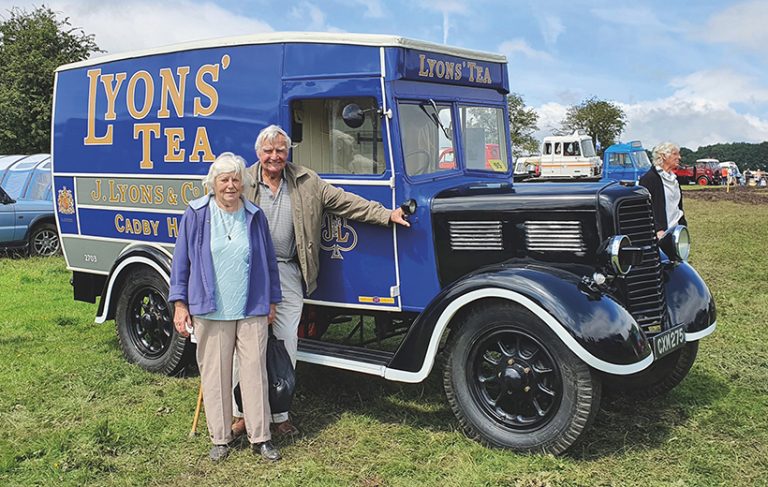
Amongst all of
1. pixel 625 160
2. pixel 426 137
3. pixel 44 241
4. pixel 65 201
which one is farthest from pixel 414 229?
pixel 625 160

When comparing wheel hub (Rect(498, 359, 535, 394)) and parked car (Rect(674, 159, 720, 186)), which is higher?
parked car (Rect(674, 159, 720, 186))

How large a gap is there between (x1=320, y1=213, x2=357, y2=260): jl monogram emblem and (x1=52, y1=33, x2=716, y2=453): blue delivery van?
2 cm

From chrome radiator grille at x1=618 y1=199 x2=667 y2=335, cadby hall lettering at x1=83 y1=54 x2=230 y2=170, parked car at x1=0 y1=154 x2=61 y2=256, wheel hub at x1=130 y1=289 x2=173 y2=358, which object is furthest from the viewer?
parked car at x1=0 y1=154 x2=61 y2=256

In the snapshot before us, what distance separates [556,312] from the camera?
4.31 m

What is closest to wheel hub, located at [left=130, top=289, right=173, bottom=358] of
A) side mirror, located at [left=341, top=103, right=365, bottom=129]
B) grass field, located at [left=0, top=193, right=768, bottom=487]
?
grass field, located at [left=0, top=193, right=768, bottom=487]

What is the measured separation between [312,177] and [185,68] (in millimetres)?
1702

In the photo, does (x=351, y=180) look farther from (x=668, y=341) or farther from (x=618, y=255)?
(x=668, y=341)

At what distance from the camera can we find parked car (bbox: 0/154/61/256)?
13164mm

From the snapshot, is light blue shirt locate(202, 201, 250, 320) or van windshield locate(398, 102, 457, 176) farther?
van windshield locate(398, 102, 457, 176)

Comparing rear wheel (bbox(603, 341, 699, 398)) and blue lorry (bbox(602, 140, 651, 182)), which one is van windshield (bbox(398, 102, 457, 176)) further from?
blue lorry (bbox(602, 140, 651, 182))

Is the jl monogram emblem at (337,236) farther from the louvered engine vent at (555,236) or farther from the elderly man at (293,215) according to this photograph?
the louvered engine vent at (555,236)

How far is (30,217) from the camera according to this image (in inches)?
527

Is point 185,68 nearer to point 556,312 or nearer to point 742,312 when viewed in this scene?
point 556,312

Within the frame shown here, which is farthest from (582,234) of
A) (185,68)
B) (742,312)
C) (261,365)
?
(742,312)
